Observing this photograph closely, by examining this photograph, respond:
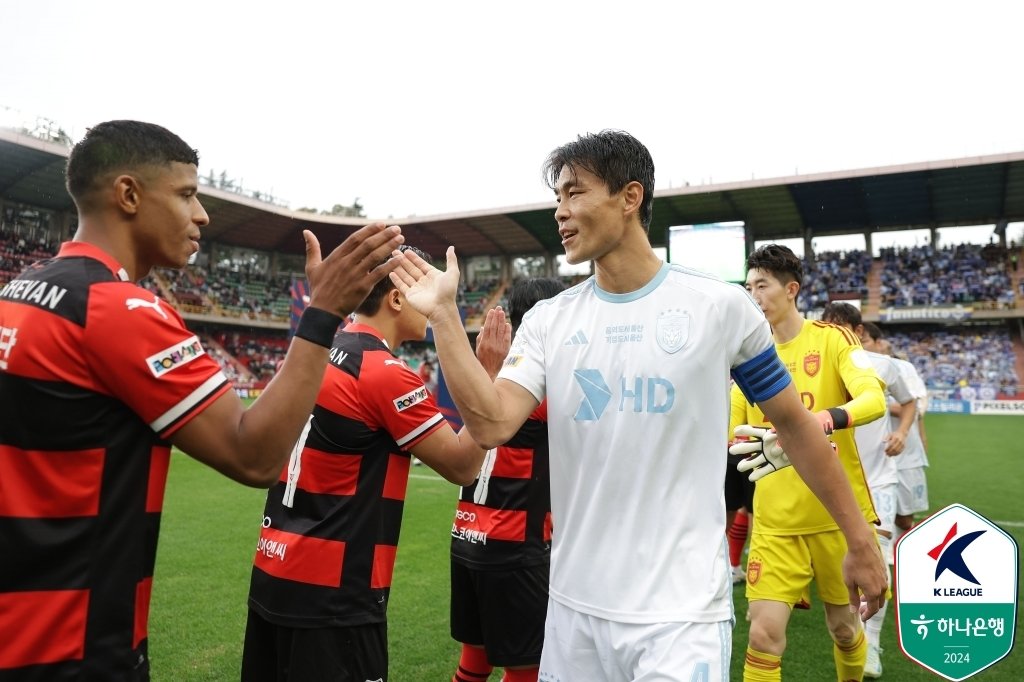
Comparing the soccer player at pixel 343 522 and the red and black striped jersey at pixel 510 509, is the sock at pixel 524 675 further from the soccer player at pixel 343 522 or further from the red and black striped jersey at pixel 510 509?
the soccer player at pixel 343 522

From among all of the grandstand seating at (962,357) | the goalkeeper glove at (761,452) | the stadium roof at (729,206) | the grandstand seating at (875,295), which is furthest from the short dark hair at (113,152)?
the grandstand seating at (875,295)

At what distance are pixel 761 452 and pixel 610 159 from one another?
1.46 metres

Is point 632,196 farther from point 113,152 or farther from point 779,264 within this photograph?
point 779,264

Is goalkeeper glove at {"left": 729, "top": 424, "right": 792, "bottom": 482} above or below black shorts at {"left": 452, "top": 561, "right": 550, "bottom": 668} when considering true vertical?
above

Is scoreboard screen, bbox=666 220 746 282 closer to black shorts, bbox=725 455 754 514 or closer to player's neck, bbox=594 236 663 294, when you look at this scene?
black shorts, bbox=725 455 754 514

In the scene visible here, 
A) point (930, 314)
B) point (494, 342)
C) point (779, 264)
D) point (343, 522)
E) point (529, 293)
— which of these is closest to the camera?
point (343, 522)

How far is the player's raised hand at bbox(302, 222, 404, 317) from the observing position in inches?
68.4

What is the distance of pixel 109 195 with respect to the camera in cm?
180

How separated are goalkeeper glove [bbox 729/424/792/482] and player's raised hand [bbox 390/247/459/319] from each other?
1490 millimetres

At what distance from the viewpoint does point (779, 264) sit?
418 cm

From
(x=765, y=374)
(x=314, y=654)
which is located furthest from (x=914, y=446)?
(x=314, y=654)

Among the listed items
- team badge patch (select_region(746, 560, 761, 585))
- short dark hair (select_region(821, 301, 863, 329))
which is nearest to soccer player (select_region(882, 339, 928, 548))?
short dark hair (select_region(821, 301, 863, 329))

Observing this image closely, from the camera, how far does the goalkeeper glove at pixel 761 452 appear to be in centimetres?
290

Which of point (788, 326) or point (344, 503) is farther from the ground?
point (788, 326)
